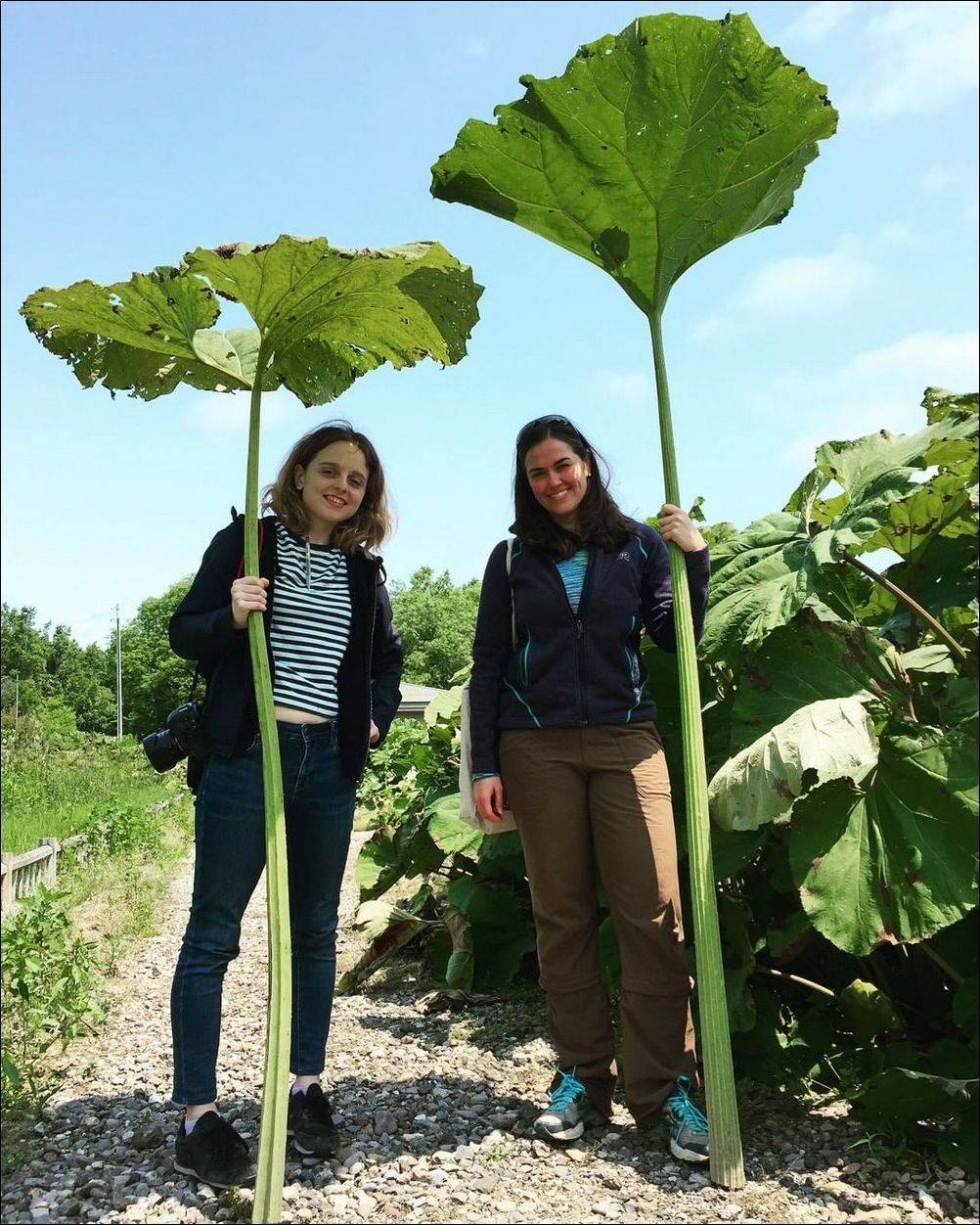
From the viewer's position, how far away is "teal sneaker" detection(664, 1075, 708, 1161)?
10.1 feet

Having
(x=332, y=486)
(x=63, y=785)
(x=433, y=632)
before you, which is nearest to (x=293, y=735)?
(x=332, y=486)

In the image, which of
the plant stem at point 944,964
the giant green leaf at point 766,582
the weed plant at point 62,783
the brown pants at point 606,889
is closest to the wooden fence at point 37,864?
the weed plant at point 62,783

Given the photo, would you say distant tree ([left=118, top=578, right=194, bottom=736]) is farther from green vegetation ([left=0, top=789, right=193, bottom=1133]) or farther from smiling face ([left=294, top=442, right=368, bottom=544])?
smiling face ([left=294, top=442, right=368, bottom=544])

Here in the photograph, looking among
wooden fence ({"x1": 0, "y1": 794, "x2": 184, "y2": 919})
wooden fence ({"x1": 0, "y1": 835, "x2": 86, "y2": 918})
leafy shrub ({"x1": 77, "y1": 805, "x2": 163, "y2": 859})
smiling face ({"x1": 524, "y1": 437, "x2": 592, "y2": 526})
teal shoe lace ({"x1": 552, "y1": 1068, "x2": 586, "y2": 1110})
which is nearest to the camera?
teal shoe lace ({"x1": 552, "y1": 1068, "x2": 586, "y2": 1110})

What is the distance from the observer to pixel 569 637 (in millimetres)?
3410

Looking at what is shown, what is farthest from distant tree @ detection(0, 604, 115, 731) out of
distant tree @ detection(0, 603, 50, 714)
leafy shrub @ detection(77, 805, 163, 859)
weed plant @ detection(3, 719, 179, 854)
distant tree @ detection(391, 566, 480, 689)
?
leafy shrub @ detection(77, 805, 163, 859)

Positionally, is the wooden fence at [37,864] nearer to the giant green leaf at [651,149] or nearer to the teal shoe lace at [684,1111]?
the teal shoe lace at [684,1111]

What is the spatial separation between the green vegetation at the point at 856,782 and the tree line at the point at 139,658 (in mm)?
48604

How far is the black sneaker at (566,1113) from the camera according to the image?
3266mm

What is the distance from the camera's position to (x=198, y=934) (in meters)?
3.13

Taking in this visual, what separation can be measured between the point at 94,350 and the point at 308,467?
802mm

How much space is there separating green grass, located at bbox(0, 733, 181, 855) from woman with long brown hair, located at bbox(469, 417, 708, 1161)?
538 centimetres

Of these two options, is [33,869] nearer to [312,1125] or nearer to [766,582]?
[312,1125]

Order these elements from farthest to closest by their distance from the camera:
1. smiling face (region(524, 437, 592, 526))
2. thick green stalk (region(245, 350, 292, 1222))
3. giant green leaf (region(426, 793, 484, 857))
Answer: giant green leaf (region(426, 793, 484, 857)), smiling face (region(524, 437, 592, 526)), thick green stalk (region(245, 350, 292, 1222))
